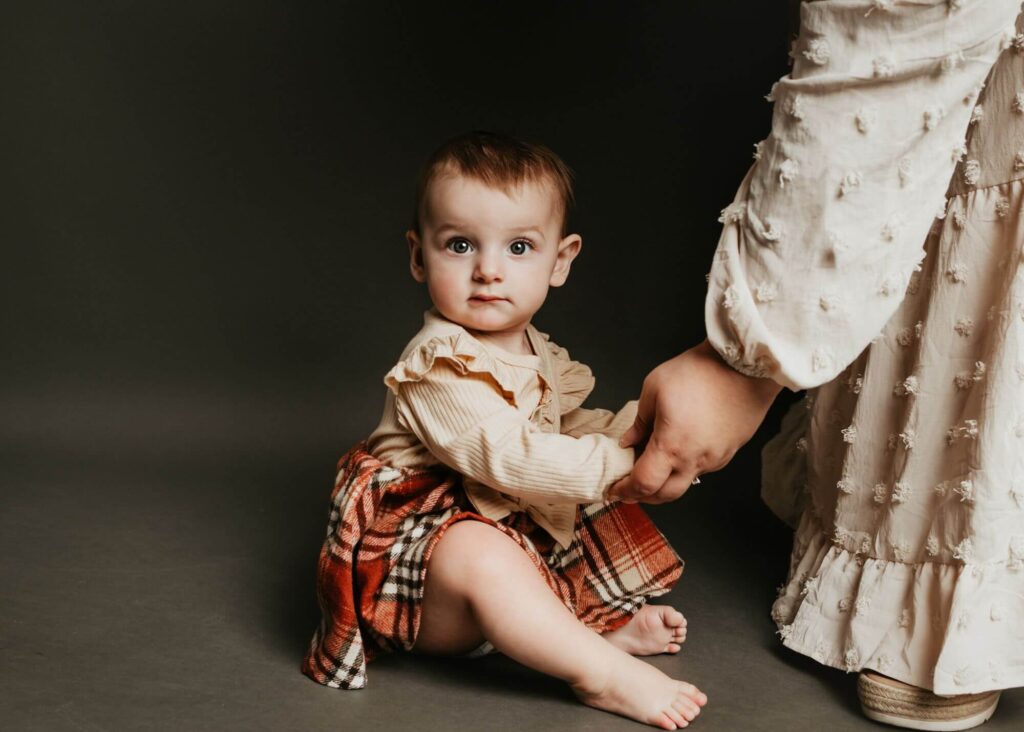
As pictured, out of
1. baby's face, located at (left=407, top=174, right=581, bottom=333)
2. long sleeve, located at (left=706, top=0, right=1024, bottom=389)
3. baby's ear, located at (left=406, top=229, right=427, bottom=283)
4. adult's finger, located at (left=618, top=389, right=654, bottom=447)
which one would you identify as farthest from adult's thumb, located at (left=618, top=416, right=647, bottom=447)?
baby's ear, located at (left=406, top=229, right=427, bottom=283)

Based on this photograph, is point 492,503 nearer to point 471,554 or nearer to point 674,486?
point 471,554

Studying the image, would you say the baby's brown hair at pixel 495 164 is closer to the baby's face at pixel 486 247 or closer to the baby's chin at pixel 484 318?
the baby's face at pixel 486 247

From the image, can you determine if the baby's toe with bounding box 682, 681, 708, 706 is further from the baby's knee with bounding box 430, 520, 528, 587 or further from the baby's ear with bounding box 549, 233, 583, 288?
the baby's ear with bounding box 549, 233, 583, 288

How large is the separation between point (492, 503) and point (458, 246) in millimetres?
323

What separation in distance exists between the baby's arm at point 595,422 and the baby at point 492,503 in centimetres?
8

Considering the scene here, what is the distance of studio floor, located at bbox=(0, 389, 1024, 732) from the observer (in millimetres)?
1460

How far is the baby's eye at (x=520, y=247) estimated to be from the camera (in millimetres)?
1591

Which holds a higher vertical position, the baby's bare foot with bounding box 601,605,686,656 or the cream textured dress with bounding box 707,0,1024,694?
the cream textured dress with bounding box 707,0,1024,694

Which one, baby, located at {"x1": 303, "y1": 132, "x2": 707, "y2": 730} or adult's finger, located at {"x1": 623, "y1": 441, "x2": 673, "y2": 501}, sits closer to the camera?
adult's finger, located at {"x1": 623, "y1": 441, "x2": 673, "y2": 501}

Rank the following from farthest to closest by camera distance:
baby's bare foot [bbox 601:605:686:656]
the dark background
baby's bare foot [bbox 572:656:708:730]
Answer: the dark background
baby's bare foot [bbox 601:605:686:656]
baby's bare foot [bbox 572:656:708:730]

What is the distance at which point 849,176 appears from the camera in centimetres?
122

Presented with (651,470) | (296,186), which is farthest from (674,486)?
(296,186)

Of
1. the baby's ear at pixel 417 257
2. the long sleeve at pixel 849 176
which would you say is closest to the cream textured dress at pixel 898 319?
the long sleeve at pixel 849 176

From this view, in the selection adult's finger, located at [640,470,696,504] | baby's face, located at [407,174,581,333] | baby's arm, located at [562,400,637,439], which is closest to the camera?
adult's finger, located at [640,470,696,504]
